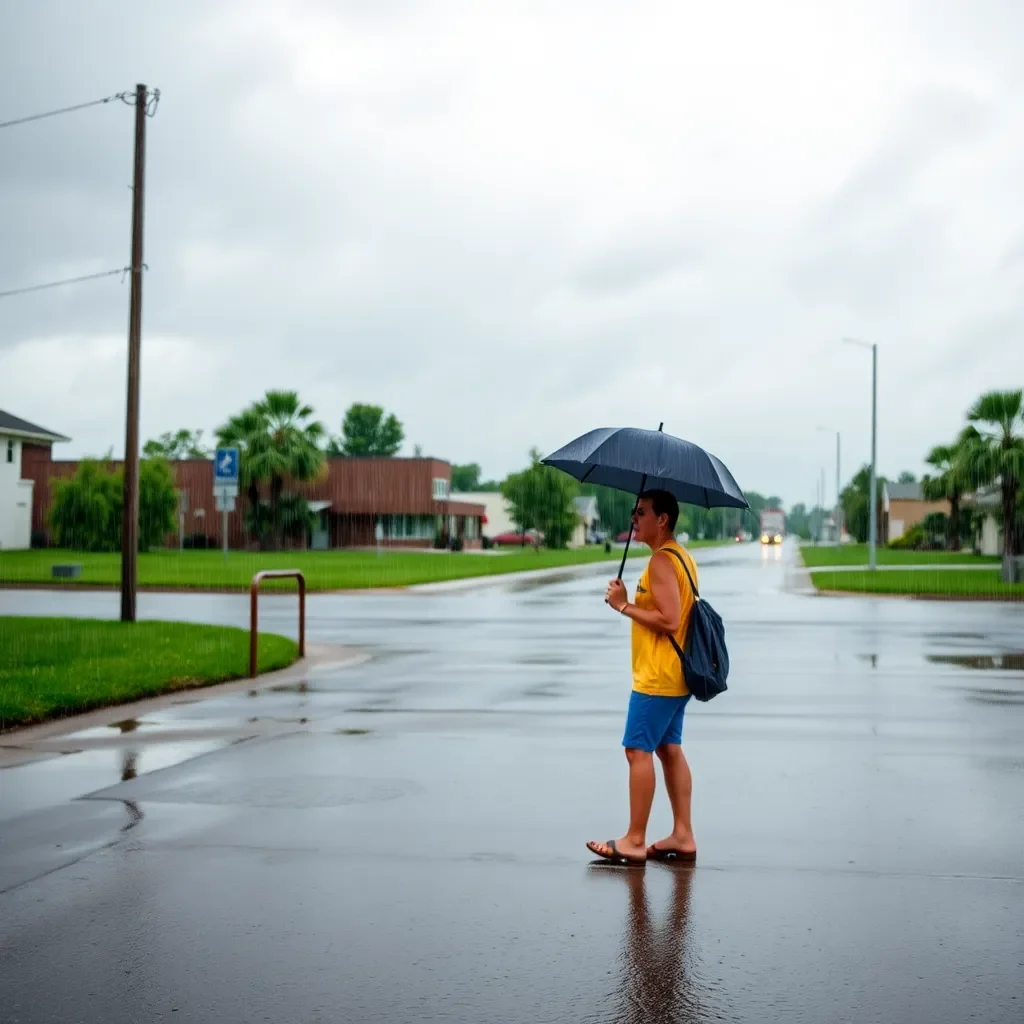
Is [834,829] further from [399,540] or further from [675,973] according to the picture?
[399,540]

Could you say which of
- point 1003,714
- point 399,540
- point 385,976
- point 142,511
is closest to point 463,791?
point 385,976

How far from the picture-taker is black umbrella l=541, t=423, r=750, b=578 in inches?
279

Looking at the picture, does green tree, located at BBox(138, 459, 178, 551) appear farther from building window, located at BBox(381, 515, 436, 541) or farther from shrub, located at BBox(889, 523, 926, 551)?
shrub, located at BBox(889, 523, 926, 551)

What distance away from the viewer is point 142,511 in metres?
66.2

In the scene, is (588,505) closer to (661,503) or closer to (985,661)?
(985,661)

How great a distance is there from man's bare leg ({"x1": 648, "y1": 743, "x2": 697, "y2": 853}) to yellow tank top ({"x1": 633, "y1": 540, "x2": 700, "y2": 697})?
370 millimetres

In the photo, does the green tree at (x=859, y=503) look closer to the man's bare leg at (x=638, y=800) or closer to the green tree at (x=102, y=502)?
the green tree at (x=102, y=502)

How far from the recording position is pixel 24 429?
69.2 metres

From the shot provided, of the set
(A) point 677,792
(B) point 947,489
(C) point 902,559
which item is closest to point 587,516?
(B) point 947,489

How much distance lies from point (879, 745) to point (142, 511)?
5915 centimetres

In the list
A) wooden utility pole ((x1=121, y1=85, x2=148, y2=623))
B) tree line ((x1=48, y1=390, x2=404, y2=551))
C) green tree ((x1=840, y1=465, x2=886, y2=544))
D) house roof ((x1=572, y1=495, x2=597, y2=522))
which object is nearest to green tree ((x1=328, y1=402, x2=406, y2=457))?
house roof ((x1=572, y1=495, x2=597, y2=522))

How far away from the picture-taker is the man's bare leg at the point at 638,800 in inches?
268

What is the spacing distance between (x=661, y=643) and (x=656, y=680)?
0.59ft

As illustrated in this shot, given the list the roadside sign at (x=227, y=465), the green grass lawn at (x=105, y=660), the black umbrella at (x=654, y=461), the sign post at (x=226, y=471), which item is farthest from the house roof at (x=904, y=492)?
the black umbrella at (x=654, y=461)
